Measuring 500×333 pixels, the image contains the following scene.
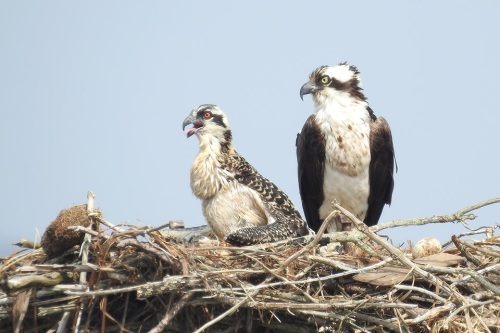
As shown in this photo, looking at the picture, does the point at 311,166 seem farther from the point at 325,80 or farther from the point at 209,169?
the point at 209,169

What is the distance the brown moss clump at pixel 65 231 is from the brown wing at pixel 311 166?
2999 mm

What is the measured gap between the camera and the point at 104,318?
5352 mm

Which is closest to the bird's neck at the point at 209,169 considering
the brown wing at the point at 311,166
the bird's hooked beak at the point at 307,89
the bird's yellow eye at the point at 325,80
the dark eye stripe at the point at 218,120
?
the dark eye stripe at the point at 218,120

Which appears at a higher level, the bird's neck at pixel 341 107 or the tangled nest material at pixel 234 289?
the bird's neck at pixel 341 107

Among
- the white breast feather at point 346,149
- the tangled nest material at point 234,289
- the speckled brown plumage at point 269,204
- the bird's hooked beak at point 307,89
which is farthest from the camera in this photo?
the bird's hooked beak at point 307,89

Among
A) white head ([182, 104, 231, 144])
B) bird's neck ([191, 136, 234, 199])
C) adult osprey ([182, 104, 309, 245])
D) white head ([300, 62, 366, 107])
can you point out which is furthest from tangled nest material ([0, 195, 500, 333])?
white head ([300, 62, 366, 107])

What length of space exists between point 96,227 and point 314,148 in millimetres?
2997

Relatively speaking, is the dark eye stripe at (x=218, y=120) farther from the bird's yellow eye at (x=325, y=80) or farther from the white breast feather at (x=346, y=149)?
the bird's yellow eye at (x=325, y=80)

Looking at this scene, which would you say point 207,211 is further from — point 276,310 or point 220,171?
point 276,310

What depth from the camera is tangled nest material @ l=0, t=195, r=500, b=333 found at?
5.27 m

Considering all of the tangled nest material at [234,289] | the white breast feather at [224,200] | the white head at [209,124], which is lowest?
the tangled nest material at [234,289]

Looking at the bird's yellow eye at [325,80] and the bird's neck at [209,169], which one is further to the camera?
the bird's yellow eye at [325,80]

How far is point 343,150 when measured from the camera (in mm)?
8016

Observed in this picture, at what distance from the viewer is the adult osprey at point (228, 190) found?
7016mm
